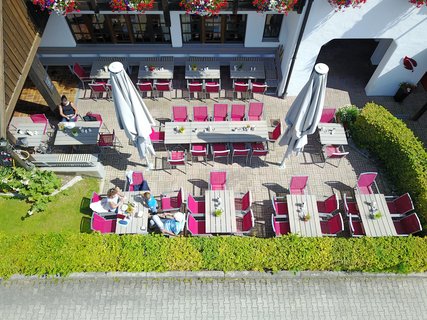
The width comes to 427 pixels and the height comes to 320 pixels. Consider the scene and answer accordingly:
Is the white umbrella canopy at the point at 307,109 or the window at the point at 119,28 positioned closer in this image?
the white umbrella canopy at the point at 307,109

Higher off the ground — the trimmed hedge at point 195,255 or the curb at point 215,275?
the trimmed hedge at point 195,255

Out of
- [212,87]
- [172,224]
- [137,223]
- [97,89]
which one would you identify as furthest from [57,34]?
[172,224]

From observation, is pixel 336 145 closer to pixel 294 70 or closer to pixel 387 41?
pixel 294 70

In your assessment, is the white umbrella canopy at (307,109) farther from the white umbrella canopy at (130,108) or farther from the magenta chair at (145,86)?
the magenta chair at (145,86)

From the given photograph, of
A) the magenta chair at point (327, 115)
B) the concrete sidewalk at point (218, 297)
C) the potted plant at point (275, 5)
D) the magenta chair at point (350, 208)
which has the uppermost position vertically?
the potted plant at point (275, 5)

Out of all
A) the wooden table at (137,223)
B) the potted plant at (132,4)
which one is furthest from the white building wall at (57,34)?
the wooden table at (137,223)

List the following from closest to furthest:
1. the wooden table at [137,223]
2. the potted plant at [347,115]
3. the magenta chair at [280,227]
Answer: the wooden table at [137,223] < the magenta chair at [280,227] < the potted plant at [347,115]

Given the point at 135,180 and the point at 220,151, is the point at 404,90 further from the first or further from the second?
the point at 135,180

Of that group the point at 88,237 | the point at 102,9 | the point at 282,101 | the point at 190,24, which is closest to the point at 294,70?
the point at 282,101
